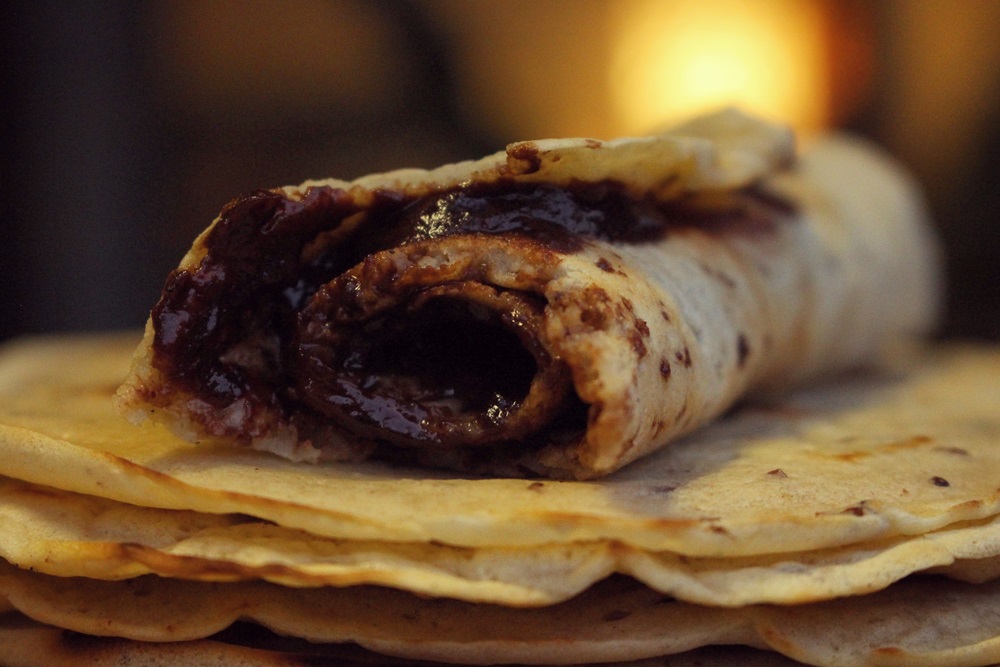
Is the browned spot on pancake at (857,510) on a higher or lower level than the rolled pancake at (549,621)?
higher

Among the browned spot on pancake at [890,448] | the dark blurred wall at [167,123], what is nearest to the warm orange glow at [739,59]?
the dark blurred wall at [167,123]

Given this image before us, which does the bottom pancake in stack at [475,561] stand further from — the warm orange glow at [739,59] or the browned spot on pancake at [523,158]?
the warm orange glow at [739,59]

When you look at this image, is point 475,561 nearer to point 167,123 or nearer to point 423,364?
point 423,364

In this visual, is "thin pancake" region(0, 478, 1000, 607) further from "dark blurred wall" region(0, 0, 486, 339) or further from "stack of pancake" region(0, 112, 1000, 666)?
"dark blurred wall" region(0, 0, 486, 339)

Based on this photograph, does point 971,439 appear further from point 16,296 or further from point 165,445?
point 16,296

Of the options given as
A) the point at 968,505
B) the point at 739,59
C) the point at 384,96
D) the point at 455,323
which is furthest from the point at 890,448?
the point at 384,96

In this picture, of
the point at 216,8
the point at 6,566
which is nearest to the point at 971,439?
the point at 6,566
